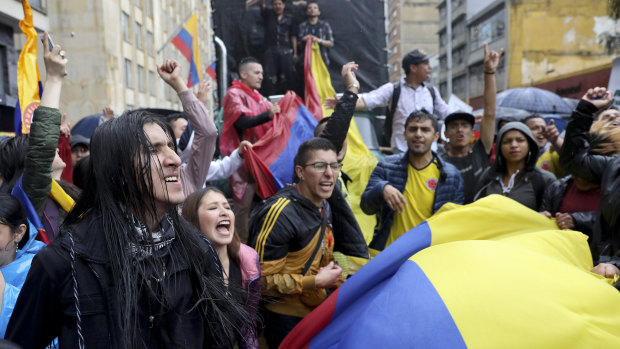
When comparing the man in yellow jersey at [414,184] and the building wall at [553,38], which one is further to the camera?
the building wall at [553,38]

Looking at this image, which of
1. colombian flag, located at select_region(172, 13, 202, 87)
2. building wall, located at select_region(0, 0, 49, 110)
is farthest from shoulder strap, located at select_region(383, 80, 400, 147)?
building wall, located at select_region(0, 0, 49, 110)

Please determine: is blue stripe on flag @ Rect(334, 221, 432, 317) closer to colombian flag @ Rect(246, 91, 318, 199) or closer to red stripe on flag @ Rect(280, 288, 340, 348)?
red stripe on flag @ Rect(280, 288, 340, 348)

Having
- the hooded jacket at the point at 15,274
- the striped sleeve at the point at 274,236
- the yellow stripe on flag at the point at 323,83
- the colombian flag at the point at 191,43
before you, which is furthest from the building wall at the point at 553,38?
the hooded jacket at the point at 15,274

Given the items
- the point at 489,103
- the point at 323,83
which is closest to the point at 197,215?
the point at 489,103

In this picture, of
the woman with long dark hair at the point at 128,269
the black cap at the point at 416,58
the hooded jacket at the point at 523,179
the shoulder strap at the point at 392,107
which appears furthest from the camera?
the shoulder strap at the point at 392,107

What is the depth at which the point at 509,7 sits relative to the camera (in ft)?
145

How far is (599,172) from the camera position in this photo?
358cm

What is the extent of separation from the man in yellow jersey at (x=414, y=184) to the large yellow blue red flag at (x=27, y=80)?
2.60 meters

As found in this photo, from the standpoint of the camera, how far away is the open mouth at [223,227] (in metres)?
3.30

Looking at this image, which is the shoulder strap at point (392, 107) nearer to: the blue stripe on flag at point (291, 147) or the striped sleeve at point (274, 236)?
the blue stripe on flag at point (291, 147)

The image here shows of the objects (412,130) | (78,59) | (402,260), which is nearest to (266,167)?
(412,130)

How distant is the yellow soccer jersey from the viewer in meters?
4.48

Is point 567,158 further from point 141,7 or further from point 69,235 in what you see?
point 141,7

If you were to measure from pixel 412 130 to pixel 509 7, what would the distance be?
44282 millimetres
